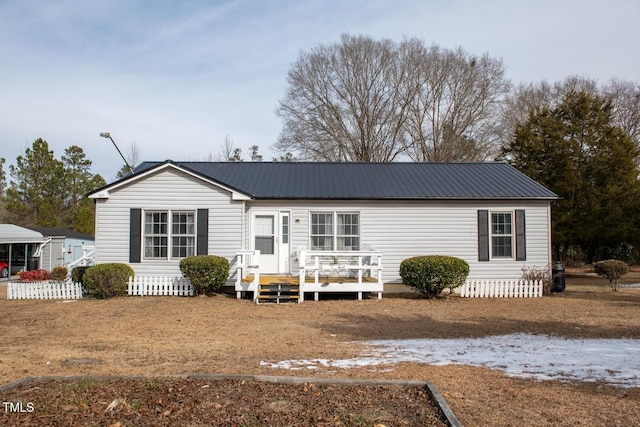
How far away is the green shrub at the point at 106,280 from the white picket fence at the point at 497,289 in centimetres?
976

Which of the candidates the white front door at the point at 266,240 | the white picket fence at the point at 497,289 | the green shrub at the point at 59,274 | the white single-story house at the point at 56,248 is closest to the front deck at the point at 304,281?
the white front door at the point at 266,240

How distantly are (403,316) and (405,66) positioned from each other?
2602 cm

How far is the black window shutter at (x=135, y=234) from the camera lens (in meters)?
15.0

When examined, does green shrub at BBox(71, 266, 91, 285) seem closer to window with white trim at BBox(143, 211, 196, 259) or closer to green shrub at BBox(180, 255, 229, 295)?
window with white trim at BBox(143, 211, 196, 259)

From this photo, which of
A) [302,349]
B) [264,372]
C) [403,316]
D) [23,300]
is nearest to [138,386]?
[264,372]

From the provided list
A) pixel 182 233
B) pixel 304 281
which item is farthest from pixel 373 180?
pixel 182 233

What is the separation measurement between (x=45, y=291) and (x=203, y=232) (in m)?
4.92

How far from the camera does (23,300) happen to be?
47.6ft

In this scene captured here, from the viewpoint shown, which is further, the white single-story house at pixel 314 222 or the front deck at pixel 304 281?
the white single-story house at pixel 314 222

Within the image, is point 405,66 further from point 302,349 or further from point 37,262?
point 302,349

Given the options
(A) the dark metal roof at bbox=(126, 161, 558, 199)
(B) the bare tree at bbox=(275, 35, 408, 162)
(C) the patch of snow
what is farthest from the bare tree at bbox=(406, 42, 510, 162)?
(C) the patch of snow

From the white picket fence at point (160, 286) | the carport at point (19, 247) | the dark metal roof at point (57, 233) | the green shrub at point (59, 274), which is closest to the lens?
the white picket fence at point (160, 286)
